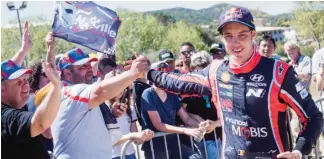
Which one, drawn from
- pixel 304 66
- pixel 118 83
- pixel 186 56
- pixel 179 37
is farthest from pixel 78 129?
pixel 179 37

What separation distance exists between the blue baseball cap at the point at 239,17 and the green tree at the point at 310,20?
5169 centimetres

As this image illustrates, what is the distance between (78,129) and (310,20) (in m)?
54.6

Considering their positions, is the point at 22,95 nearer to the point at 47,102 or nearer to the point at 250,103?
the point at 47,102

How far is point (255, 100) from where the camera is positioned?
3703 millimetres

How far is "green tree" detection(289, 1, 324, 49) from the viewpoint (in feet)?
178

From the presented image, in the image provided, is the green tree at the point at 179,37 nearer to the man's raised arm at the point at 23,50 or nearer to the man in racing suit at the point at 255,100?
the man's raised arm at the point at 23,50

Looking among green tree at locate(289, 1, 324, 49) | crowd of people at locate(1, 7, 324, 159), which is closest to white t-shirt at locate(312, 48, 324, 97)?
crowd of people at locate(1, 7, 324, 159)

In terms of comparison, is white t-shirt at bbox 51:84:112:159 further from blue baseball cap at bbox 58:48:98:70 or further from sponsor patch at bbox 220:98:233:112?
sponsor patch at bbox 220:98:233:112

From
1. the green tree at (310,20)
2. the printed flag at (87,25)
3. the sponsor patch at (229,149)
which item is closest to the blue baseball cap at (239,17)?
the sponsor patch at (229,149)

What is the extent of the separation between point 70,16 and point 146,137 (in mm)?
1330

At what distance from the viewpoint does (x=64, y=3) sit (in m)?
4.91

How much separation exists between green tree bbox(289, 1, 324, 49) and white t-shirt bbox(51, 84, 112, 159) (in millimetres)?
51663

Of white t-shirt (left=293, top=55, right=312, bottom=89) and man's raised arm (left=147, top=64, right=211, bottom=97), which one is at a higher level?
man's raised arm (left=147, top=64, right=211, bottom=97)

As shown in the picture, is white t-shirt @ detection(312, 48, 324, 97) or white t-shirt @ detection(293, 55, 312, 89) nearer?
white t-shirt @ detection(312, 48, 324, 97)
